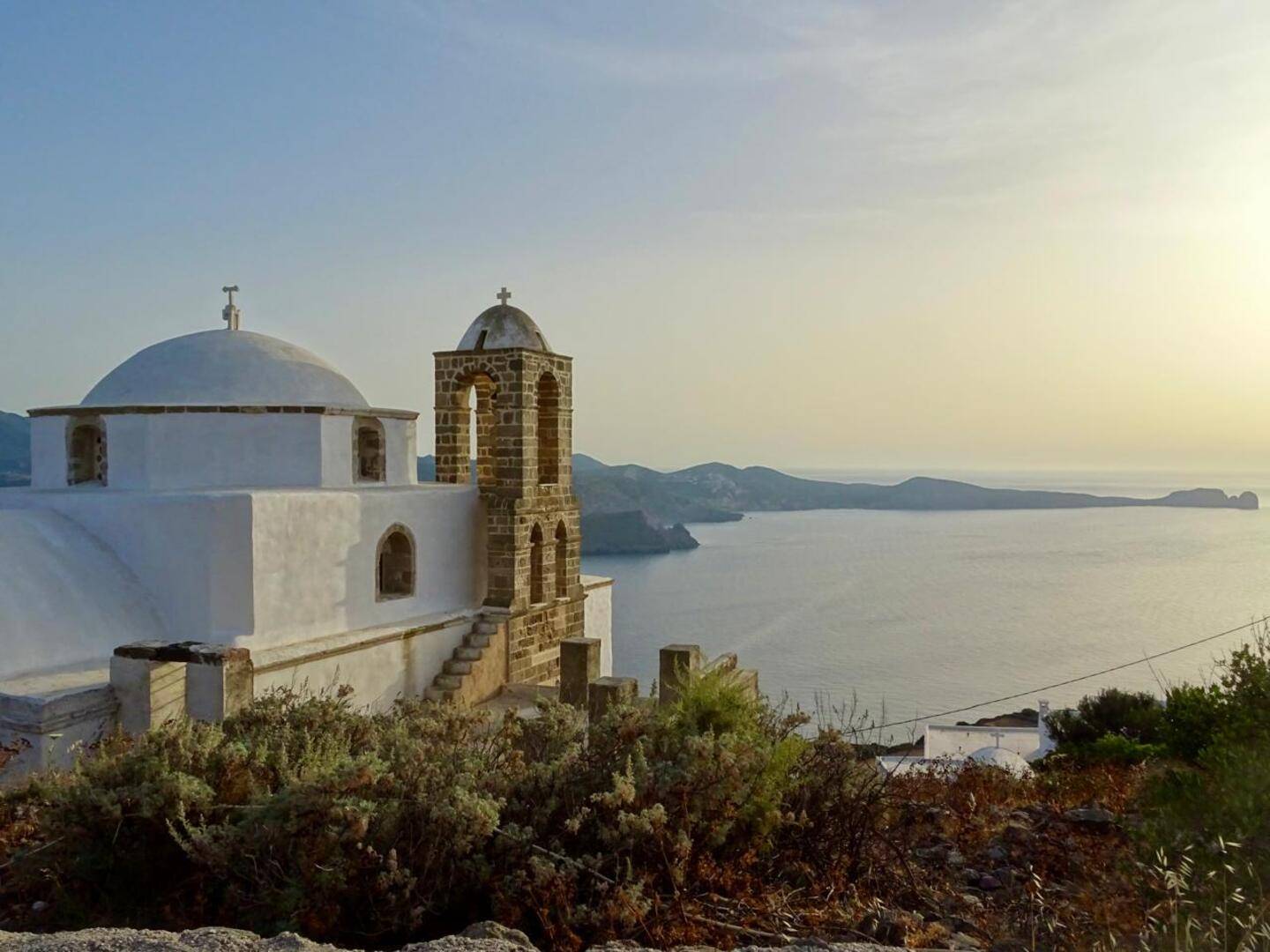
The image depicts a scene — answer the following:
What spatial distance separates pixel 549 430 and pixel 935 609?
132 ft

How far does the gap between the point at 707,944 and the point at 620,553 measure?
6551 centimetres

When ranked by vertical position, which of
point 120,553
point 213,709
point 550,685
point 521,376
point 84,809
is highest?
point 521,376

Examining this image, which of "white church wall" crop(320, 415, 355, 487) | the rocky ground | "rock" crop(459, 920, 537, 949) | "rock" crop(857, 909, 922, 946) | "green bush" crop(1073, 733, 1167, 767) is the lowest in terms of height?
"green bush" crop(1073, 733, 1167, 767)

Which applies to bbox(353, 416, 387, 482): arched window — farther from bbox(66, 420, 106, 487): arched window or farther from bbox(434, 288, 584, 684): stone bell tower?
bbox(66, 420, 106, 487): arched window

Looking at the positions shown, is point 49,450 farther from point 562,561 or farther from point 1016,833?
point 1016,833

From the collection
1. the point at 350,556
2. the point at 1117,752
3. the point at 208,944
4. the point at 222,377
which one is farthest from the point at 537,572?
the point at 208,944

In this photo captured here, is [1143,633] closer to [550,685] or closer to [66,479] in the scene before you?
[550,685]

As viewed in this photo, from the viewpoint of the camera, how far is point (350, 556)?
9992 mm

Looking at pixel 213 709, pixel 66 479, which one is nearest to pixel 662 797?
pixel 213 709

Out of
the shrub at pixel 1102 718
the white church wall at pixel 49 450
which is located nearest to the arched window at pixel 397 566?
the white church wall at pixel 49 450

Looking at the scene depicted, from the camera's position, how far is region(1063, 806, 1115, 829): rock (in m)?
4.52

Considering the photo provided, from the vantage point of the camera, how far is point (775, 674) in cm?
3350

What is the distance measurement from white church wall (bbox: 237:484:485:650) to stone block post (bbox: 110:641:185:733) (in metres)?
1.93

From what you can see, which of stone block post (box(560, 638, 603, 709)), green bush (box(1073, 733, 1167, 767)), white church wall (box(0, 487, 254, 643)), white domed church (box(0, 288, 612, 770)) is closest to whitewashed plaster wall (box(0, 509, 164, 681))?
white domed church (box(0, 288, 612, 770))
